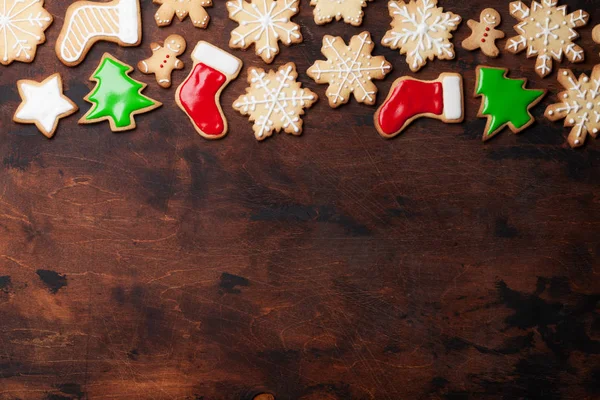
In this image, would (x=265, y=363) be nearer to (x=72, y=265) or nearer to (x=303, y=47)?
(x=72, y=265)

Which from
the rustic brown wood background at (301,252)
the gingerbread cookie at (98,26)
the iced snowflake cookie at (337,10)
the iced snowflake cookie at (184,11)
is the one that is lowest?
the rustic brown wood background at (301,252)

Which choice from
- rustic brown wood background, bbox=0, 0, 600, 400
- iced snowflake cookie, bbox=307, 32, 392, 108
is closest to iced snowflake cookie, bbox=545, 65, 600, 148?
rustic brown wood background, bbox=0, 0, 600, 400

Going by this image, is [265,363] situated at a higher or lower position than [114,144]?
lower

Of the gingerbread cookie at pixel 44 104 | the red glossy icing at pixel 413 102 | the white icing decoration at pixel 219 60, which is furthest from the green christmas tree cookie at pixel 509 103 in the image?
the gingerbread cookie at pixel 44 104

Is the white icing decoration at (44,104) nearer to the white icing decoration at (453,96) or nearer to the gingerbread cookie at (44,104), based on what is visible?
the gingerbread cookie at (44,104)

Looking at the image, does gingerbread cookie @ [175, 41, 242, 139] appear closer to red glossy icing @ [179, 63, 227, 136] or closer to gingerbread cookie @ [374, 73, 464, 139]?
red glossy icing @ [179, 63, 227, 136]

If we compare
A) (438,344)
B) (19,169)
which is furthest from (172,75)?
(438,344)
